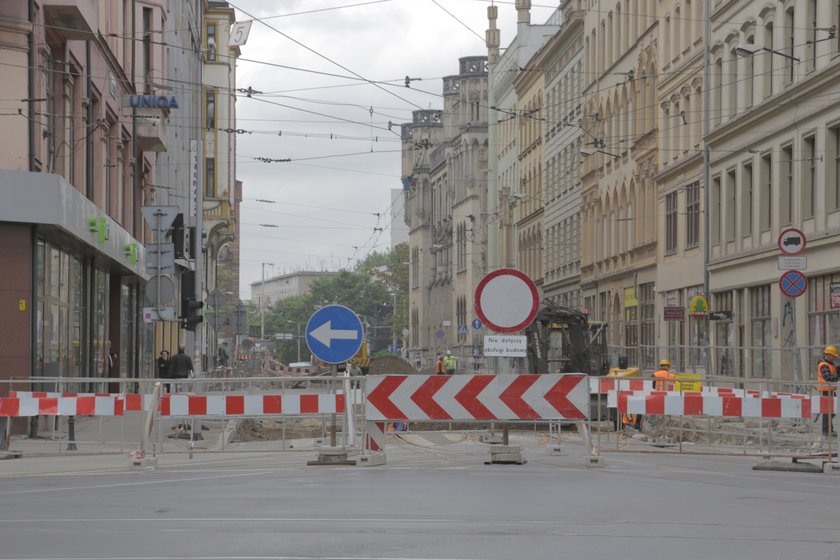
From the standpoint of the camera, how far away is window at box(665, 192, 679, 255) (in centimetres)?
5610

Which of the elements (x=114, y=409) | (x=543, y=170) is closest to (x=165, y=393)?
(x=114, y=409)

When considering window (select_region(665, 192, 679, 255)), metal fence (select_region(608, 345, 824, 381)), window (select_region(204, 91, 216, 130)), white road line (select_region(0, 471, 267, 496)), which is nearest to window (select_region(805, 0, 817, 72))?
metal fence (select_region(608, 345, 824, 381))

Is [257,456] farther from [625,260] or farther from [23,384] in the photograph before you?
[625,260]

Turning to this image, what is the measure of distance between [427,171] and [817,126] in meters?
111

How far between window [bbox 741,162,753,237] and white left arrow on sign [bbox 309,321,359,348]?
29.3m


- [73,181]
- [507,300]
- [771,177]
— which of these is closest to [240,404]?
[507,300]

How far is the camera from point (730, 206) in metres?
49.3

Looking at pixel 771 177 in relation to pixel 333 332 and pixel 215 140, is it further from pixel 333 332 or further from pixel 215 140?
pixel 215 140

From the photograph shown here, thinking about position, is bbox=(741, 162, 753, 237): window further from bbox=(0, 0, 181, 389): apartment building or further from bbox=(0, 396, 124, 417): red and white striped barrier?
bbox=(0, 396, 124, 417): red and white striped barrier

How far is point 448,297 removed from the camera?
13188cm

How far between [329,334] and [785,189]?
25.8m

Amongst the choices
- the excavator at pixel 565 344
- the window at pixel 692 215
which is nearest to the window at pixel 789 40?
the excavator at pixel 565 344

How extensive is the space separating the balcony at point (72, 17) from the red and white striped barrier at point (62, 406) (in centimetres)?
978

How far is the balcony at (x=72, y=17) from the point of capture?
2980 centimetres
